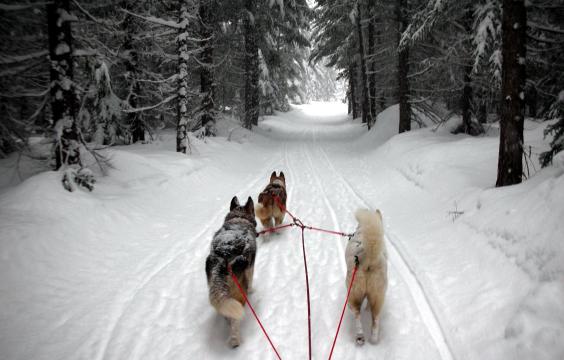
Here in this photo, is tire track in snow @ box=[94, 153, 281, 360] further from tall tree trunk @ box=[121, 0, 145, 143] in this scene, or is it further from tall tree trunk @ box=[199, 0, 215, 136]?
tall tree trunk @ box=[199, 0, 215, 136]

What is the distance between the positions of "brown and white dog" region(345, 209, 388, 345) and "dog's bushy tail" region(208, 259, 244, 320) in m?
1.29

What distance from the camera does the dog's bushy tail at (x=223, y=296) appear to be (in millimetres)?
2795

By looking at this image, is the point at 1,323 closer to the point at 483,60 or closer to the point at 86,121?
the point at 86,121

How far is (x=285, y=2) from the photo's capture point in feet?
64.7

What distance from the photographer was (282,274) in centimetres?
463

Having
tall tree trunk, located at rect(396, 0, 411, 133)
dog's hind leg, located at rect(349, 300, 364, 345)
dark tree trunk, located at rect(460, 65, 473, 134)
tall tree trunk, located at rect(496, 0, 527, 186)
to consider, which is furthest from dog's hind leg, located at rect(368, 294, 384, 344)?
tall tree trunk, located at rect(396, 0, 411, 133)

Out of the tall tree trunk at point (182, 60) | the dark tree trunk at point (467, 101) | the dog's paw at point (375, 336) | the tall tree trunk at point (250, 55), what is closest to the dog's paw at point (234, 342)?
the dog's paw at point (375, 336)

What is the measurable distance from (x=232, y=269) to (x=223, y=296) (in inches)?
14.2

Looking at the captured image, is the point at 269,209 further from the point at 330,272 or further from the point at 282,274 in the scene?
the point at 330,272

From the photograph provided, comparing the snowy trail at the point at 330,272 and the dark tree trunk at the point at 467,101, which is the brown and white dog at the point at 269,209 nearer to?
the snowy trail at the point at 330,272

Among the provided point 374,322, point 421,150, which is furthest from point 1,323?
point 421,150

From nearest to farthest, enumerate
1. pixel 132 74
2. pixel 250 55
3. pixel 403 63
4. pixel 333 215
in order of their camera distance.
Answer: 1. pixel 333 215
2. pixel 132 74
3. pixel 403 63
4. pixel 250 55

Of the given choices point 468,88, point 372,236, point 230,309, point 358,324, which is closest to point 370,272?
point 372,236

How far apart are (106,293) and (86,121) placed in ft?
27.2
